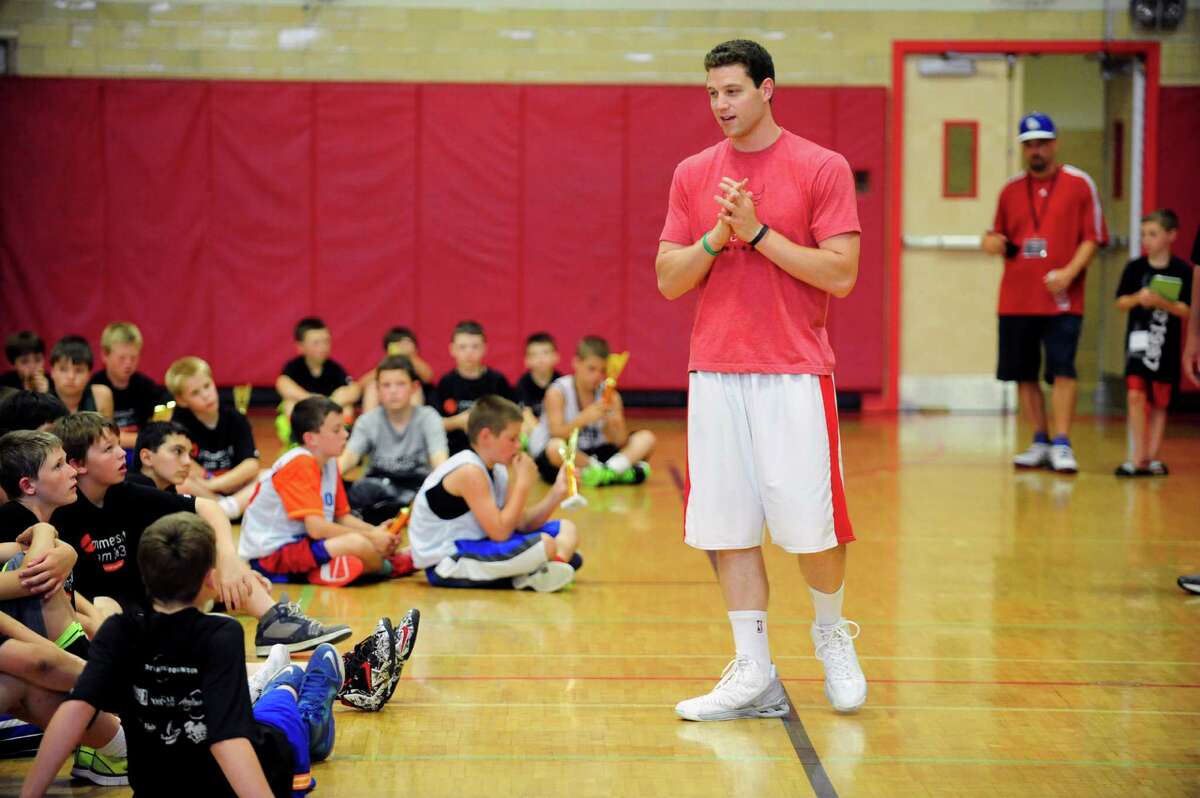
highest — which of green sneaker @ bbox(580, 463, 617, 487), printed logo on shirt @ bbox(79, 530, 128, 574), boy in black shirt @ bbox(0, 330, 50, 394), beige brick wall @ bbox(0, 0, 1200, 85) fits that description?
beige brick wall @ bbox(0, 0, 1200, 85)

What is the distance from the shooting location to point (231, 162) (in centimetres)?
1231

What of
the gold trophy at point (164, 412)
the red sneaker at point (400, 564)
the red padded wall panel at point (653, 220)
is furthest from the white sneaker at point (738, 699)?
the red padded wall panel at point (653, 220)

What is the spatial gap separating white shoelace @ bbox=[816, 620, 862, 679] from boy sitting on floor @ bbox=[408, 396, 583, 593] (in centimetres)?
178

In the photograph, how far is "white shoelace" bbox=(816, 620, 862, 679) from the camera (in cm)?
412

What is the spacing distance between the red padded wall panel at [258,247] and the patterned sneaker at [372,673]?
855 cm

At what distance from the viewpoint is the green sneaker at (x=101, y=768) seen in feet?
11.5

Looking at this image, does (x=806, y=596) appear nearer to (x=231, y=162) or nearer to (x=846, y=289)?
(x=846, y=289)

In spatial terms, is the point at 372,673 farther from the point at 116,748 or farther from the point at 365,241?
the point at 365,241

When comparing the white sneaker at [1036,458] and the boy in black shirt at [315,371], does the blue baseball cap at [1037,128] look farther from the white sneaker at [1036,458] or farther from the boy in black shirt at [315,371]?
the boy in black shirt at [315,371]

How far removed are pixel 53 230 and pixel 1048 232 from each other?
8307 millimetres

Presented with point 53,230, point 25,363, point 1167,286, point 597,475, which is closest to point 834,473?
point 597,475

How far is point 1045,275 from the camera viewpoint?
29.5 ft

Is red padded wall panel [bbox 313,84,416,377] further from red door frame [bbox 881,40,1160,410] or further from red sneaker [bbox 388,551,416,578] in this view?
red sneaker [bbox 388,551,416,578]

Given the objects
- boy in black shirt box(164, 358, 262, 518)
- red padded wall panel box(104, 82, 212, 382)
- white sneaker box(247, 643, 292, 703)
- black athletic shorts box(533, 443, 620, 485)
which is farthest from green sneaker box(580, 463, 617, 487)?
red padded wall panel box(104, 82, 212, 382)
